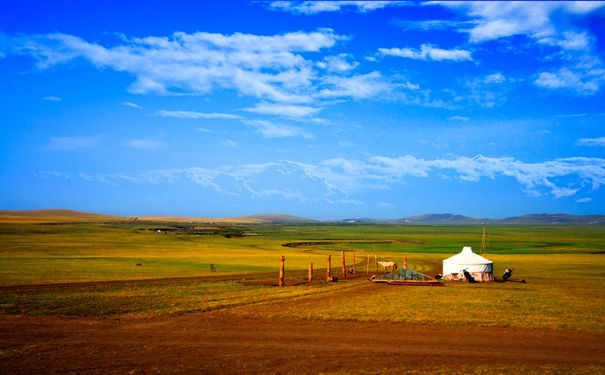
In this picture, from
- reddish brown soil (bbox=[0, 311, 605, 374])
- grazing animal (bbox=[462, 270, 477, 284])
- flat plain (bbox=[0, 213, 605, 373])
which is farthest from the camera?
grazing animal (bbox=[462, 270, 477, 284])

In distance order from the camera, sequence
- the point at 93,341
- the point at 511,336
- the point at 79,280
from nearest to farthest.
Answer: the point at 93,341 < the point at 511,336 < the point at 79,280

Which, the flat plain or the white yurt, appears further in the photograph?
the white yurt

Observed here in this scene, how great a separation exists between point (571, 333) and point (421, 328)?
17.1 ft

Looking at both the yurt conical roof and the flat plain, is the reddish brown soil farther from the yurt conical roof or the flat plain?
the yurt conical roof

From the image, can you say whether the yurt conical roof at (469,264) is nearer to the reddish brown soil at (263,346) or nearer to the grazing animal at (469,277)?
the grazing animal at (469,277)

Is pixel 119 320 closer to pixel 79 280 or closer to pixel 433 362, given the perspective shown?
pixel 433 362


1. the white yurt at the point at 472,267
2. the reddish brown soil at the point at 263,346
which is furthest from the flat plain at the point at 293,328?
the white yurt at the point at 472,267

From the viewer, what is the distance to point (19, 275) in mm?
36156

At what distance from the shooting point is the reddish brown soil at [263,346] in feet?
43.0

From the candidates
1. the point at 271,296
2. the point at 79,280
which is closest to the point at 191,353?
the point at 271,296

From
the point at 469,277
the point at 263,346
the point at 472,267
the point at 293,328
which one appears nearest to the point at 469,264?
the point at 472,267

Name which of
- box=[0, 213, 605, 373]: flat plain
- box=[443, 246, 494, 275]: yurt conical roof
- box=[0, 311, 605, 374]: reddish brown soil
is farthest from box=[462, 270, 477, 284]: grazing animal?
box=[0, 311, 605, 374]: reddish brown soil

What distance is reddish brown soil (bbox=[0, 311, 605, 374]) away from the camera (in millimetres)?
13109

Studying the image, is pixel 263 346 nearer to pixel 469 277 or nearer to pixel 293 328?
pixel 293 328
